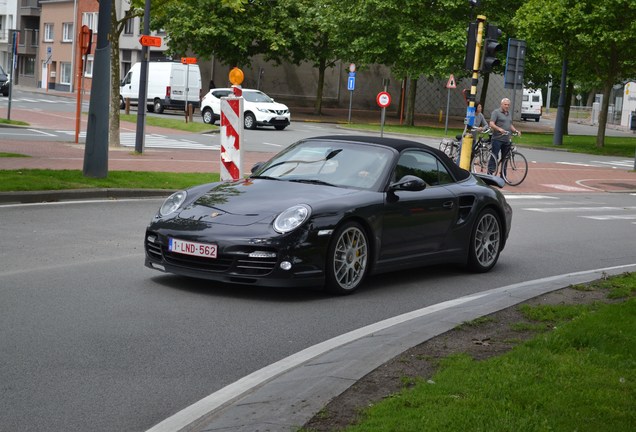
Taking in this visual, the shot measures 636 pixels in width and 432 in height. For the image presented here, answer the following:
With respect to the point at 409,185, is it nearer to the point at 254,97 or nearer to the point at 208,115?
the point at 254,97

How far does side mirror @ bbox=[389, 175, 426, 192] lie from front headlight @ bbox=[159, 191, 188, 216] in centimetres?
185

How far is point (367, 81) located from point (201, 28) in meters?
23.4

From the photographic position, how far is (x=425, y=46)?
57906 mm

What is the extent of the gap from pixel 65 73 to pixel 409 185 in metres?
81.9

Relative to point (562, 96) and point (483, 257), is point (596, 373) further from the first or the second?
point (562, 96)

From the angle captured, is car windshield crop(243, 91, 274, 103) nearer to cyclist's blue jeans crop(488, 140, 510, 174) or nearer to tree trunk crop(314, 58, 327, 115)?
tree trunk crop(314, 58, 327, 115)

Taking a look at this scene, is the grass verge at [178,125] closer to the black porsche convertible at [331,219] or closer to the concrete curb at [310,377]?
the black porsche convertible at [331,219]

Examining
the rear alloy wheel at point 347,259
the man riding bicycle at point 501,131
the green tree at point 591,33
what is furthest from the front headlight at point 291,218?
the green tree at point 591,33

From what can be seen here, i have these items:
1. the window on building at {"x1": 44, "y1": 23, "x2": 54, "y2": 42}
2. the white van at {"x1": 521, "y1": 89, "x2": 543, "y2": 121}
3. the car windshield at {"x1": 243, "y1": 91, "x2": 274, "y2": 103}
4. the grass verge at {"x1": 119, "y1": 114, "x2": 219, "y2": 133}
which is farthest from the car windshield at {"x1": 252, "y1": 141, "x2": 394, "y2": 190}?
the window on building at {"x1": 44, "y1": 23, "x2": 54, "y2": 42}

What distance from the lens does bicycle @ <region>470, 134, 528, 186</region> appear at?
2544 centimetres

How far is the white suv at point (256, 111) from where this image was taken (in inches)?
1858

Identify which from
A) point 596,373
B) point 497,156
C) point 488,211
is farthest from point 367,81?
point 596,373

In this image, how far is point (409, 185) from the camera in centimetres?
1009

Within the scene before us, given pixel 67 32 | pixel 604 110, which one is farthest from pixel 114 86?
pixel 67 32
